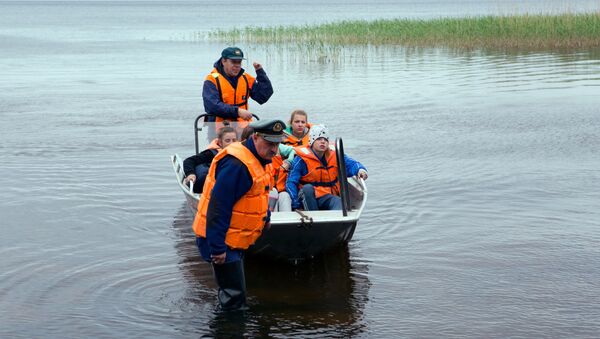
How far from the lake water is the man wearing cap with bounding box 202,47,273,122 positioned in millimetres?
1308

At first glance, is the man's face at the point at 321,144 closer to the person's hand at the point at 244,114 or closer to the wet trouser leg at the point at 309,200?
the wet trouser leg at the point at 309,200

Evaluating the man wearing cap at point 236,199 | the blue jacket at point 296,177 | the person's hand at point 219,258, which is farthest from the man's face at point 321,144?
the person's hand at point 219,258

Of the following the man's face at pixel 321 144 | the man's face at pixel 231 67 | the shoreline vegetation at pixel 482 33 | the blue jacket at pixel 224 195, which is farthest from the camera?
the shoreline vegetation at pixel 482 33

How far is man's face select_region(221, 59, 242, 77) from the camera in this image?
10.8 m

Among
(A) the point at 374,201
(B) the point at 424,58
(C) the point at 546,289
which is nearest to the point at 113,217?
(A) the point at 374,201

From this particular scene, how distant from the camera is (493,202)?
1165cm

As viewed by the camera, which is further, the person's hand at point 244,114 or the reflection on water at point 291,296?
the person's hand at point 244,114

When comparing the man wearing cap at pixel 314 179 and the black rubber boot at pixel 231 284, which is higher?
the man wearing cap at pixel 314 179

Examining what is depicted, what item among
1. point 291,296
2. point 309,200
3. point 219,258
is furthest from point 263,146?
point 309,200

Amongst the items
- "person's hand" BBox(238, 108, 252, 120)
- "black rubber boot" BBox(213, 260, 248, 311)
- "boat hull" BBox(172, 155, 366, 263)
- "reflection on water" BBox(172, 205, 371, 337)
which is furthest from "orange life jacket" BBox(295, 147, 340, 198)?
"black rubber boot" BBox(213, 260, 248, 311)

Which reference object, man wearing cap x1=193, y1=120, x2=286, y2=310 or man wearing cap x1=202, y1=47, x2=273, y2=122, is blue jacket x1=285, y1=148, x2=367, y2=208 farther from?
man wearing cap x1=193, y1=120, x2=286, y2=310

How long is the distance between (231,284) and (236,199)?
799 millimetres

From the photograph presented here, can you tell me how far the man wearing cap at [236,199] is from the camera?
6473 millimetres

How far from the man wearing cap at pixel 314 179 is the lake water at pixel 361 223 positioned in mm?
563
